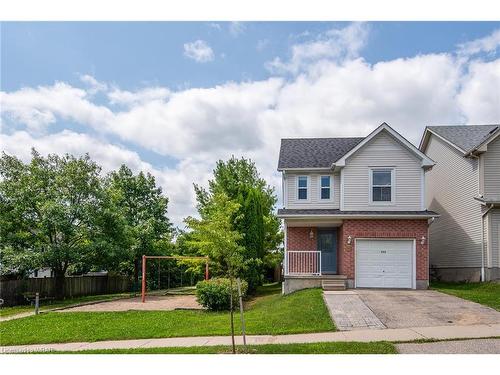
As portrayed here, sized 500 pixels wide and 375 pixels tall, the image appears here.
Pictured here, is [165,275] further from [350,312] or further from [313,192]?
[350,312]

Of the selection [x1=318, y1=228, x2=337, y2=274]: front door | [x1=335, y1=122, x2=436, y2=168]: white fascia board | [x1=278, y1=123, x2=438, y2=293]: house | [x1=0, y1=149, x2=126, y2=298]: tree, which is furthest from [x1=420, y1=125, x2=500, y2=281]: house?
[x1=0, y1=149, x2=126, y2=298]: tree

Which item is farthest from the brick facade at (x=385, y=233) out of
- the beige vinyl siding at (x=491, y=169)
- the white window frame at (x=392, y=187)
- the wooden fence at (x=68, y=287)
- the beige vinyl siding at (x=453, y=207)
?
the wooden fence at (x=68, y=287)

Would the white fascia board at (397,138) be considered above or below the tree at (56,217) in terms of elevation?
above

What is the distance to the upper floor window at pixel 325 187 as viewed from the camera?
67.2 feet

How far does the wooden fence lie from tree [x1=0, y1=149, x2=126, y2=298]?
0.65m

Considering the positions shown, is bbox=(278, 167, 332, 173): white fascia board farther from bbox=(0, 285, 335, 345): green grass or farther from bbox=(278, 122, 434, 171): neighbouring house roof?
bbox=(0, 285, 335, 345): green grass

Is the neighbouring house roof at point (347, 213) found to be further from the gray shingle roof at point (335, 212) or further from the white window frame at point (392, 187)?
the white window frame at point (392, 187)

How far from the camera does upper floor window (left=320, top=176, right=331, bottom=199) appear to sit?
2047 cm

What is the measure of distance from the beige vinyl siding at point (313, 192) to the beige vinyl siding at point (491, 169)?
19.3ft

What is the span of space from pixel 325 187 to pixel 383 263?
13.1ft

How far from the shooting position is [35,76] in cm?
1206

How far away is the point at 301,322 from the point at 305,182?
9559 mm

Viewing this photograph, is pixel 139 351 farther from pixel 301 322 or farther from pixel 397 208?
pixel 397 208

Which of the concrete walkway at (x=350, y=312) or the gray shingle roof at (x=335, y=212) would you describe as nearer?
the concrete walkway at (x=350, y=312)
